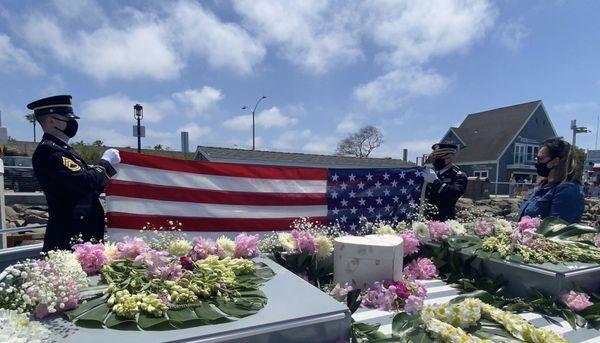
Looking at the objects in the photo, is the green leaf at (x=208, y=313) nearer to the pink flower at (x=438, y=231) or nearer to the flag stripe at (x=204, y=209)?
the flag stripe at (x=204, y=209)

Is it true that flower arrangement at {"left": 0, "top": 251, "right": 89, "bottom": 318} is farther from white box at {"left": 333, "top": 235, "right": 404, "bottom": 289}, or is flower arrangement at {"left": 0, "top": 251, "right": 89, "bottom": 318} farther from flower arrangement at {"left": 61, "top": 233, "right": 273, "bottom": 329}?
white box at {"left": 333, "top": 235, "right": 404, "bottom": 289}

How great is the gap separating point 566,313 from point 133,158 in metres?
3.58

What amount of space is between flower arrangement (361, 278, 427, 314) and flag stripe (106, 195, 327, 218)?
1.88 metres

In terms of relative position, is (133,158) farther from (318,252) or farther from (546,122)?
(546,122)

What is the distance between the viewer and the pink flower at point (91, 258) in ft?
6.16

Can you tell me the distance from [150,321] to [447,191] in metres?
3.74

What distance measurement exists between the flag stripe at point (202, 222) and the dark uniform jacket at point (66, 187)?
9.5 inches

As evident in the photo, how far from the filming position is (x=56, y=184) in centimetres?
287

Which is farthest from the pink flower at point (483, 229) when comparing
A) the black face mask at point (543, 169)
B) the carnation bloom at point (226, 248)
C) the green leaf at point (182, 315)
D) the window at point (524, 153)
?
the window at point (524, 153)

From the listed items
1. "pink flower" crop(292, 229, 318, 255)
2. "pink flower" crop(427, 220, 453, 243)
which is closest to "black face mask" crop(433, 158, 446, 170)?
"pink flower" crop(427, 220, 453, 243)

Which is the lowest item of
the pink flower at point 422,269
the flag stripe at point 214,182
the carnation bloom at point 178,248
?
the pink flower at point 422,269

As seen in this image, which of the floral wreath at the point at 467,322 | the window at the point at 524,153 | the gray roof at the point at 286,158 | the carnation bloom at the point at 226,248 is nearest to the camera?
the floral wreath at the point at 467,322

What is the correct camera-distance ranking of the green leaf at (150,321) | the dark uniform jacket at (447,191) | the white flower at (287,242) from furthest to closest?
the dark uniform jacket at (447,191) < the white flower at (287,242) < the green leaf at (150,321)

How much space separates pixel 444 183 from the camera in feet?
14.1
